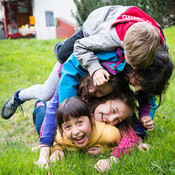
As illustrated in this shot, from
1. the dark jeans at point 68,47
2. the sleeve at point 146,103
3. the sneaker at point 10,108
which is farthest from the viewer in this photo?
the sneaker at point 10,108

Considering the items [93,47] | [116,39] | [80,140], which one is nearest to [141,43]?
[116,39]

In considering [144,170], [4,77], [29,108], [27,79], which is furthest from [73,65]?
[4,77]

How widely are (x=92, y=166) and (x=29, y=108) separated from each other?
2812 millimetres

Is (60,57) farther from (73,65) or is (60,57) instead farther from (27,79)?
(27,79)

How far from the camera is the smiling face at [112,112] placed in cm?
247

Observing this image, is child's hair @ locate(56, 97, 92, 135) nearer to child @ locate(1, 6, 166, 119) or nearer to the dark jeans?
child @ locate(1, 6, 166, 119)

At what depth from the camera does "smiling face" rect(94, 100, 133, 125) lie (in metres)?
2.47

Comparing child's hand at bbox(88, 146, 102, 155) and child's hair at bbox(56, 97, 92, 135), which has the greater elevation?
child's hair at bbox(56, 97, 92, 135)

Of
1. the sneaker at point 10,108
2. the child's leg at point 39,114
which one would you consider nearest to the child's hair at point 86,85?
the child's leg at point 39,114

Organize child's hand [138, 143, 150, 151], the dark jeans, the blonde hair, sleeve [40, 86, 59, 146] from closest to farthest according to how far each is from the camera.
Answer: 1. the blonde hair
2. child's hand [138, 143, 150, 151]
3. sleeve [40, 86, 59, 146]
4. the dark jeans

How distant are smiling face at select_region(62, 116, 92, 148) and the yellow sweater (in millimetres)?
102

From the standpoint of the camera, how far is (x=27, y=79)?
6.38m

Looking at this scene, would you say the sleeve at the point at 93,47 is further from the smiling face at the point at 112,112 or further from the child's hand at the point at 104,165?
the child's hand at the point at 104,165

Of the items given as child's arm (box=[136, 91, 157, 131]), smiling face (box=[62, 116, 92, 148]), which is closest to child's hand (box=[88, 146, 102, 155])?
smiling face (box=[62, 116, 92, 148])
